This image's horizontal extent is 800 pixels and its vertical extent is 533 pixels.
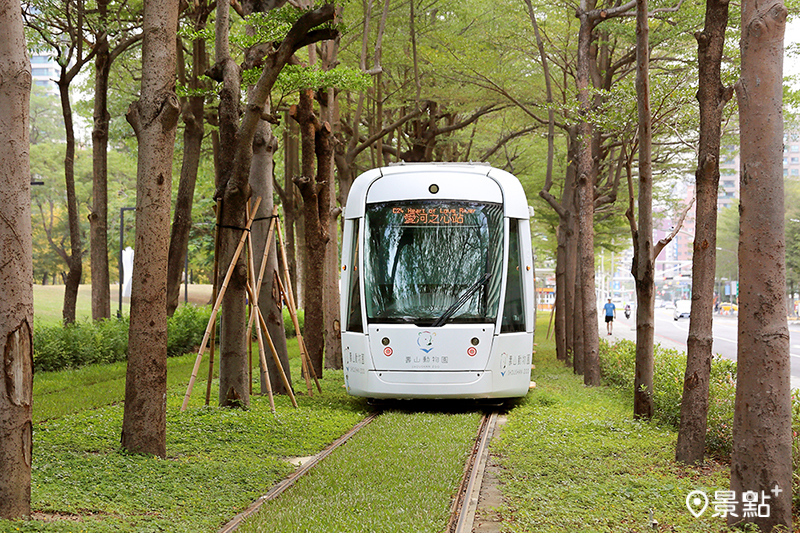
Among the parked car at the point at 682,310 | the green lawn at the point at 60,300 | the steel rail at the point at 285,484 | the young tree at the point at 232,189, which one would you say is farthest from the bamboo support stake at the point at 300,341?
the parked car at the point at 682,310

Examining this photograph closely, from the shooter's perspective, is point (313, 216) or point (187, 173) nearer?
point (313, 216)

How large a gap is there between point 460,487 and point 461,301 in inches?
195

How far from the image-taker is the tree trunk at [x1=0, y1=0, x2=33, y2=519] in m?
5.47

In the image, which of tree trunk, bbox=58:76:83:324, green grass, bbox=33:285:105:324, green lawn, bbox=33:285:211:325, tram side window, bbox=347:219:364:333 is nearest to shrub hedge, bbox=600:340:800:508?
tram side window, bbox=347:219:364:333

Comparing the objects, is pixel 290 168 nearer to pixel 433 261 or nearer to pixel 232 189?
pixel 433 261

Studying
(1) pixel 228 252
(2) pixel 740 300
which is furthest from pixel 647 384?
(1) pixel 228 252

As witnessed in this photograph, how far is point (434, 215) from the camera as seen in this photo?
1230 cm

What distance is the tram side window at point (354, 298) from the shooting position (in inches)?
476

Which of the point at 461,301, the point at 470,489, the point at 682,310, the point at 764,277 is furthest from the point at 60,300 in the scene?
the point at 764,277

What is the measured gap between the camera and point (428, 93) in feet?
71.6

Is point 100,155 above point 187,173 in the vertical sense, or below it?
above

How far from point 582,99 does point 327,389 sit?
6.72 meters

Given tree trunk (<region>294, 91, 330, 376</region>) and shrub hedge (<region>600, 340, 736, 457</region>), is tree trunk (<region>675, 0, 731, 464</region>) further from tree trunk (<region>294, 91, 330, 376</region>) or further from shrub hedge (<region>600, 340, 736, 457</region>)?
tree trunk (<region>294, 91, 330, 376</region>)

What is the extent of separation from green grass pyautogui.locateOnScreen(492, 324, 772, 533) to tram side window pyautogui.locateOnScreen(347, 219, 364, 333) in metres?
2.52
